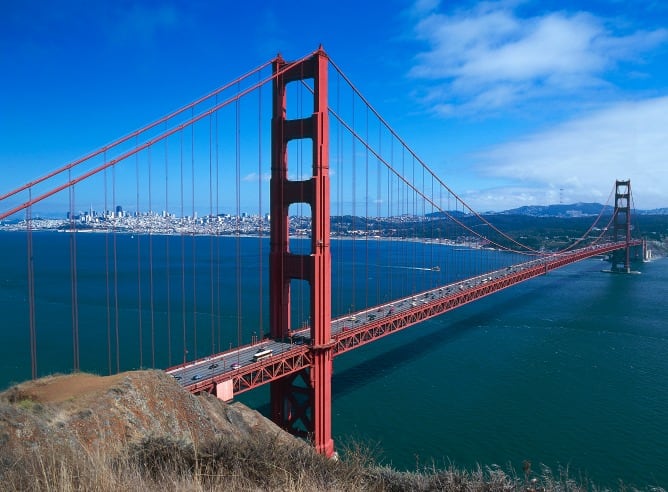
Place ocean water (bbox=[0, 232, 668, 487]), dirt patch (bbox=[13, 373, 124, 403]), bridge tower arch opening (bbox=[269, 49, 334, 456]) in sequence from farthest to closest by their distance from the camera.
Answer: ocean water (bbox=[0, 232, 668, 487]) < bridge tower arch opening (bbox=[269, 49, 334, 456]) < dirt patch (bbox=[13, 373, 124, 403])

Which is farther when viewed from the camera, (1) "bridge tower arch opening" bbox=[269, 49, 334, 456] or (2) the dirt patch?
(1) "bridge tower arch opening" bbox=[269, 49, 334, 456]

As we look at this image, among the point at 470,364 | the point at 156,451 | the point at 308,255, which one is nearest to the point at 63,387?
the point at 156,451

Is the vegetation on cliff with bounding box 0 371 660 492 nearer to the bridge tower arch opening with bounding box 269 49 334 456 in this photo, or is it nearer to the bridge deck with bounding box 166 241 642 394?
the bridge deck with bounding box 166 241 642 394

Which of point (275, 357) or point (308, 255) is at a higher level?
point (308, 255)

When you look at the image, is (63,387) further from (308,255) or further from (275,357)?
(308,255)

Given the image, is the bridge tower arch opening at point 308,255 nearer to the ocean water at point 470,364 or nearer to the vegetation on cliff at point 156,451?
the ocean water at point 470,364

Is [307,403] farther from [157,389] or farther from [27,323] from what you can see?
[27,323]

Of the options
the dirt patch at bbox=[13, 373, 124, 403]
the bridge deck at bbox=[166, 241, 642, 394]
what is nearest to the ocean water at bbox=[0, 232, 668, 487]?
the bridge deck at bbox=[166, 241, 642, 394]

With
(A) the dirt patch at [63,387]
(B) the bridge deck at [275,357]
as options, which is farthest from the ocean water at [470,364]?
(A) the dirt patch at [63,387]
